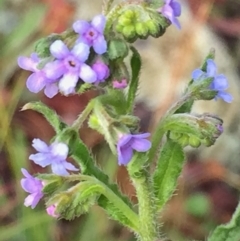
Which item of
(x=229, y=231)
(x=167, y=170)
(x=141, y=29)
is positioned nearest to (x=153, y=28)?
(x=141, y=29)

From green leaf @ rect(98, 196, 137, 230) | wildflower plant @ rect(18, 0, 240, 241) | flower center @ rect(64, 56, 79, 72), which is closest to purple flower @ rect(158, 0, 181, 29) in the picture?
wildflower plant @ rect(18, 0, 240, 241)

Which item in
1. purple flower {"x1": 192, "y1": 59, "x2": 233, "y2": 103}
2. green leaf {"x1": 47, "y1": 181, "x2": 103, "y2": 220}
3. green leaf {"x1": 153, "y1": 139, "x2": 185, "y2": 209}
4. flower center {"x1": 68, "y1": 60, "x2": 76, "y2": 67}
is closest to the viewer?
flower center {"x1": 68, "y1": 60, "x2": 76, "y2": 67}

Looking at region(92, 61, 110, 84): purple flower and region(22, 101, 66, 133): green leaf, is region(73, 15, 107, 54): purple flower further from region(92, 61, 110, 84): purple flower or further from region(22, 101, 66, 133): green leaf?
region(22, 101, 66, 133): green leaf

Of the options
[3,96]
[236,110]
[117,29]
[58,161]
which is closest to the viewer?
[58,161]

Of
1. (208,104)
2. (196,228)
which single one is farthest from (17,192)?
(208,104)

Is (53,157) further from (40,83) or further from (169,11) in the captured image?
(169,11)

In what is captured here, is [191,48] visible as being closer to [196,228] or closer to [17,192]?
[196,228]

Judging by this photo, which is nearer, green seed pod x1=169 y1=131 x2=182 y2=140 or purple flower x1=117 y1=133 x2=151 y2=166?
purple flower x1=117 y1=133 x2=151 y2=166

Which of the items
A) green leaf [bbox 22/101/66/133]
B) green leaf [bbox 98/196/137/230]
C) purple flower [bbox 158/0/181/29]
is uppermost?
purple flower [bbox 158/0/181/29]
